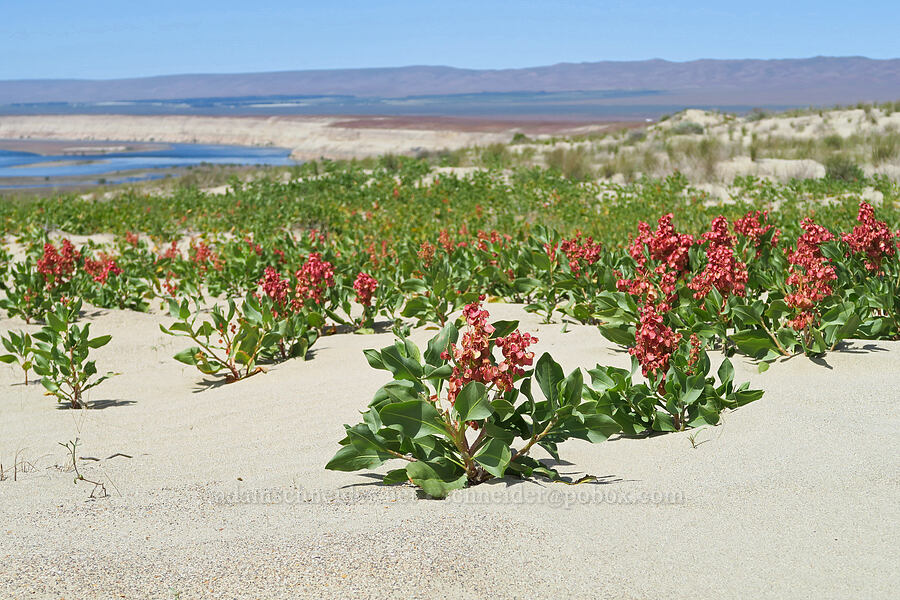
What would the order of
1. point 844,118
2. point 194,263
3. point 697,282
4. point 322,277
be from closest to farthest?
point 697,282
point 322,277
point 194,263
point 844,118

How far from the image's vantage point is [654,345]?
164 inches

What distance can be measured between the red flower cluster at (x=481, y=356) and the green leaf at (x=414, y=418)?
0.12 metres

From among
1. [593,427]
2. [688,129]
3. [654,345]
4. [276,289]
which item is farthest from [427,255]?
[688,129]

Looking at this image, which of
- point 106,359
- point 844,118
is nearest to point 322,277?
point 106,359

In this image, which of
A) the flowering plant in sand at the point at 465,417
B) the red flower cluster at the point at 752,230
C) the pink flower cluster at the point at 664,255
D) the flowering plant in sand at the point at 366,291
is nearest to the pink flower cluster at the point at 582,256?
the pink flower cluster at the point at 664,255

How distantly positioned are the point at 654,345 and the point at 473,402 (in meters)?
Result: 1.34

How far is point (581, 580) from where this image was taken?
2.57 metres

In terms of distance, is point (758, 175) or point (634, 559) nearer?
point (634, 559)

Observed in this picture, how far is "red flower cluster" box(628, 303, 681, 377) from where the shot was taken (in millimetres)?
4152

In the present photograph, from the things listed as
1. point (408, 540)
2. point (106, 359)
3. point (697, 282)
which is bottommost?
point (106, 359)

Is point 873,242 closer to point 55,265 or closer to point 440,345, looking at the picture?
point 440,345

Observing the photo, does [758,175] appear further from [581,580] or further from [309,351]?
[581,580]

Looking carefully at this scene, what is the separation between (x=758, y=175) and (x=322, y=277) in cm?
1477

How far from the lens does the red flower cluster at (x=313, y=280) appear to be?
6910 mm
